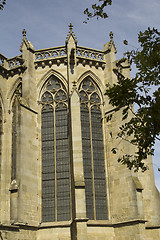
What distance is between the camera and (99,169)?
743 inches

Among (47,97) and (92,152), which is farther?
(47,97)

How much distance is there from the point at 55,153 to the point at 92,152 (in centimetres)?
194

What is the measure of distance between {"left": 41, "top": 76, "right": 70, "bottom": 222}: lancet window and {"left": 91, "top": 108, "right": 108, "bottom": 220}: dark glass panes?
4.81 ft

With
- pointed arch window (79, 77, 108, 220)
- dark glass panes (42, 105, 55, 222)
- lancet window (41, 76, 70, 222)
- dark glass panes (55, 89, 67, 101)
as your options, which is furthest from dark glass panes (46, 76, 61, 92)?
pointed arch window (79, 77, 108, 220)

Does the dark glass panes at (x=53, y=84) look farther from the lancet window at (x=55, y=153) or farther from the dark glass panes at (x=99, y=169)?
the dark glass panes at (x=99, y=169)

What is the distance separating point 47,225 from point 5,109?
685 centimetres

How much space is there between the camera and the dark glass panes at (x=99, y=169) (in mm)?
18203

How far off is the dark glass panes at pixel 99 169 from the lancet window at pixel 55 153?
1466 mm

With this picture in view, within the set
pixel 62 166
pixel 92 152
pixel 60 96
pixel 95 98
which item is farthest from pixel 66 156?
pixel 95 98

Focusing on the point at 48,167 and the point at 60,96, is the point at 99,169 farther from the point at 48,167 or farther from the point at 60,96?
the point at 60,96

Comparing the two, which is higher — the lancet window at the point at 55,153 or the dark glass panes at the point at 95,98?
the dark glass panes at the point at 95,98

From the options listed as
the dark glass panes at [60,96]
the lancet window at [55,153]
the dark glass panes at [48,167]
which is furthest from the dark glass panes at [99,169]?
the dark glass panes at [48,167]

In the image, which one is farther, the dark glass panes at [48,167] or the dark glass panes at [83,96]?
the dark glass panes at [83,96]

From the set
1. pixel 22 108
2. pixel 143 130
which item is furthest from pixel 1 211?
pixel 143 130
